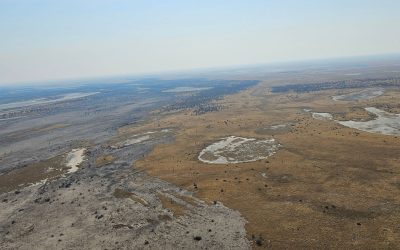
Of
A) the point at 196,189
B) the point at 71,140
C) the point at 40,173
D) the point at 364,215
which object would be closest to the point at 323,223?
the point at 364,215

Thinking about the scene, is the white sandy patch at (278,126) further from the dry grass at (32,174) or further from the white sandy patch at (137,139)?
the dry grass at (32,174)

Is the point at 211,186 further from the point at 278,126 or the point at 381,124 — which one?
the point at 381,124

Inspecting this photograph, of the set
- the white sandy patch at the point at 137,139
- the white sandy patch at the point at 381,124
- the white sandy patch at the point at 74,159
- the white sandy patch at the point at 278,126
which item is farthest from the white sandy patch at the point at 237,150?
the white sandy patch at the point at 74,159

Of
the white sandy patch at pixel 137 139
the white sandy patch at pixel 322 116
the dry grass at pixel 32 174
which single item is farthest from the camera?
the white sandy patch at pixel 322 116

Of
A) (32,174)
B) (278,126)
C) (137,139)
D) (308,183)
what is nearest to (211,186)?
(308,183)

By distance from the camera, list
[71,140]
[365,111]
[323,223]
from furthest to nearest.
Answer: [365,111], [71,140], [323,223]

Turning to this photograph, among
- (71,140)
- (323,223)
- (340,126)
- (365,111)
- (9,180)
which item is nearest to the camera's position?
(323,223)

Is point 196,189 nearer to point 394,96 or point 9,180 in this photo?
point 9,180
